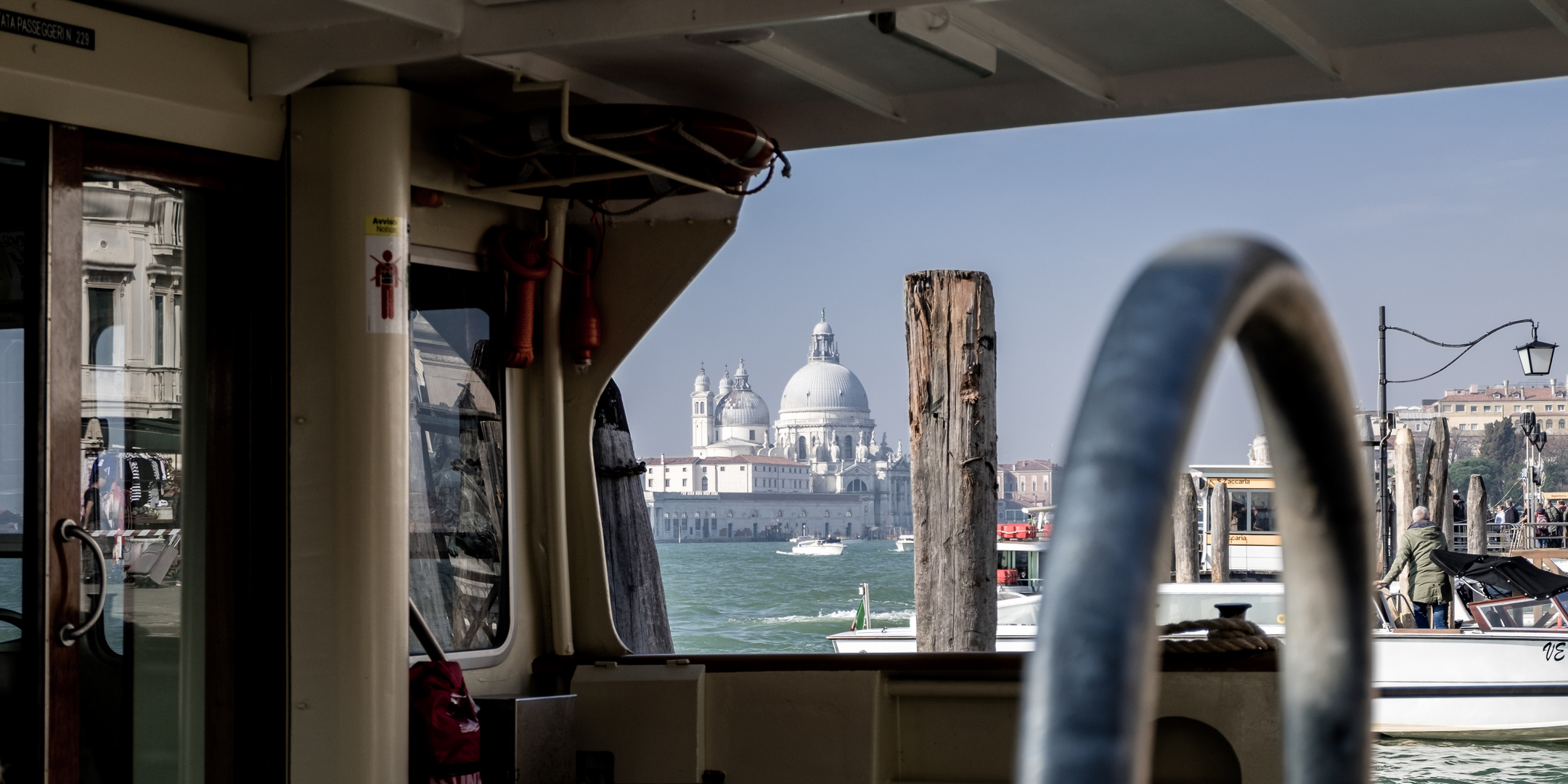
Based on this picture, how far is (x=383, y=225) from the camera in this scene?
4.39 metres

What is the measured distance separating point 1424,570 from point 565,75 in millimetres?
15979

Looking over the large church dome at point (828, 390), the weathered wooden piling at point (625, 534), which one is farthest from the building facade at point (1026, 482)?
the weathered wooden piling at point (625, 534)

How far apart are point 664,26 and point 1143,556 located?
3502 mm

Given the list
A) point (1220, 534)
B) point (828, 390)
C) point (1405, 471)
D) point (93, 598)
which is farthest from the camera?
point (828, 390)

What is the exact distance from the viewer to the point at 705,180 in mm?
4848

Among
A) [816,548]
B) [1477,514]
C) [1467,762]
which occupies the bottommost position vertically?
[816,548]

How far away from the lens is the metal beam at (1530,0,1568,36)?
386 centimetres

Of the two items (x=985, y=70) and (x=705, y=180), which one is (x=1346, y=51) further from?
(x=705, y=180)

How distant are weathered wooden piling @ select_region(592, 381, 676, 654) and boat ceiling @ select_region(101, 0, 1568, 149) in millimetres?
1667

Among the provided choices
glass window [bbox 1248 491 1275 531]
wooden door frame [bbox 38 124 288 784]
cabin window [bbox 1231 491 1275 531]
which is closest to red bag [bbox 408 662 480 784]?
wooden door frame [bbox 38 124 288 784]

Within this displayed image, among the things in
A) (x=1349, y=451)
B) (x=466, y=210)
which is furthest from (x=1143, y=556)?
(x=466, y=210)

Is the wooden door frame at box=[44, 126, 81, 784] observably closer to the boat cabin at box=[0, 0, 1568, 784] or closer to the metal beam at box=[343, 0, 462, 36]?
the boat cabin at box=[0, 0, 1568, 784]

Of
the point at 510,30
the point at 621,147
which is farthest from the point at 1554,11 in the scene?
the point at 510,30

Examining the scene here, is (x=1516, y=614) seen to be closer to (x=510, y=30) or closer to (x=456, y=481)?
(x=456, y=481)
